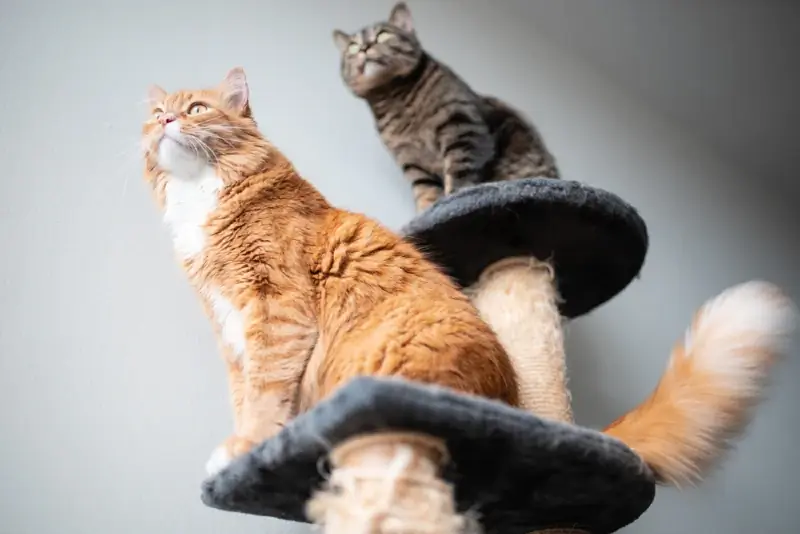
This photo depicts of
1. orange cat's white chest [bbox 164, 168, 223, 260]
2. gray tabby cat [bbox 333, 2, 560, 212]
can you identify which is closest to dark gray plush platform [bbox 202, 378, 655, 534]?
orange cat's white chest [bbox 164, 168, 223, 260]

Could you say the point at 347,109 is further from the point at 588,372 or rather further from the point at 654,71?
the point at 654,71

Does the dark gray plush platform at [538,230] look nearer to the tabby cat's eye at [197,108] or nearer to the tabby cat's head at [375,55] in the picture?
the tabby cat's eye at [197,108]

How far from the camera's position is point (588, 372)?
1841 mm

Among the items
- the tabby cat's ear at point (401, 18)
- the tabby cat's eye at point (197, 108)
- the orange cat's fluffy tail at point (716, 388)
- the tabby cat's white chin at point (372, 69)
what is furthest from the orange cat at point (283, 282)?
the tabby cat's ear at point (401, 18)

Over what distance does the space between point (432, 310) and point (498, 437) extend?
231mm

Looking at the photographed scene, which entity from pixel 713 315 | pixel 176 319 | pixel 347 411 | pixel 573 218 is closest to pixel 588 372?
pixel 573 218

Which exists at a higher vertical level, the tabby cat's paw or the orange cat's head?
the orange cat's head

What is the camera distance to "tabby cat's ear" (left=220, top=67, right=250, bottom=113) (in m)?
1.20

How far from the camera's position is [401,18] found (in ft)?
5.96

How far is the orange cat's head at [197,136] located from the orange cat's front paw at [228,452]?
0.43 metres

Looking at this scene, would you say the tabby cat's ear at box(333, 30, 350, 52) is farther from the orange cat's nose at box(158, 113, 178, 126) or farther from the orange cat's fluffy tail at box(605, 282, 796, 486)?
the orange cat's fluffy tail at box(605, 282, 796, 486)

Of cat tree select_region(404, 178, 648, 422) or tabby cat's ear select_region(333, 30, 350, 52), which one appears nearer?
cat tree select_region(404, 178, 648, 422)

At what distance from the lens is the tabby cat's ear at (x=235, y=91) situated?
1199mm

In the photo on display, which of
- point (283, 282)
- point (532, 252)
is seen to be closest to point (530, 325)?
point (532, 252)
